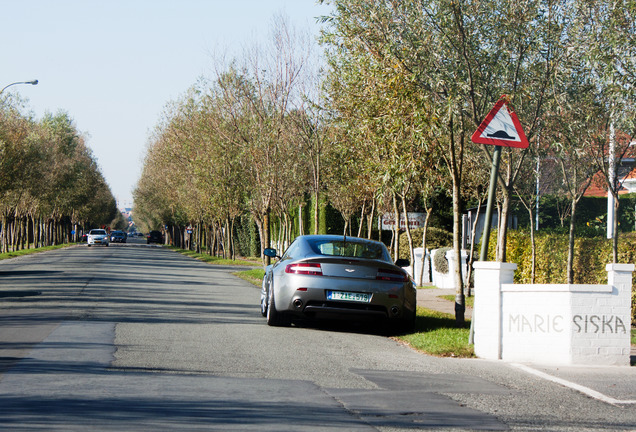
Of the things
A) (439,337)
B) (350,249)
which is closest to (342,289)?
(350,249)

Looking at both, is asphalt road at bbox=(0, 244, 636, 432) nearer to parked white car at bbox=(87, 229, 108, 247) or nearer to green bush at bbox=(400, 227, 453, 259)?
green bush at bbox=(400, 227, 453, 259)

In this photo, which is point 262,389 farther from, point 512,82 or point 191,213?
point 191,213

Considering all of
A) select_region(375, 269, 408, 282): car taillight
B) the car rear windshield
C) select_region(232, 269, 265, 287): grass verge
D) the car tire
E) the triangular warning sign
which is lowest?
select_region(232, 269, 265, 287): grass verge

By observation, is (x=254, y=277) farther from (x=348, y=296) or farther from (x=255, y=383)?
(x=255, y=383)

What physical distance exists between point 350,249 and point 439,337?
2.15m

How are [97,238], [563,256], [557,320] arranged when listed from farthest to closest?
1. [97,238]
2. [563,256]
3. [557,320]

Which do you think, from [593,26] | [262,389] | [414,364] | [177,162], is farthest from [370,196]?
[177,162]

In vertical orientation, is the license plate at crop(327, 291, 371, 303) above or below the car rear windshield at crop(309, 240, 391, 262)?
below

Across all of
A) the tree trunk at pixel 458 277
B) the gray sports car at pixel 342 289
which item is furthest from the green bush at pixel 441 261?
the gray sports car at pixel 342 289

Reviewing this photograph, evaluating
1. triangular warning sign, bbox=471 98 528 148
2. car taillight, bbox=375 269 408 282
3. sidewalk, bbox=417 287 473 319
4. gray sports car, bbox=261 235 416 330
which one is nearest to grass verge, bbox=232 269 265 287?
sidewalk, bbox=417 287 473 319

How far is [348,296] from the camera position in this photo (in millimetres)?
12258

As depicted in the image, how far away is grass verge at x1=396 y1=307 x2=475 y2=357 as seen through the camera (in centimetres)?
1076

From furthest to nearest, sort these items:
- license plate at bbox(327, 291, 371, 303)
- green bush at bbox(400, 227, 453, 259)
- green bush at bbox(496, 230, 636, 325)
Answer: green bush at bbox(400, 227, 453, 259) < green bush at bbox(496, 230, 636, 325) < license plate at bbox(327, 291, 371, 303)

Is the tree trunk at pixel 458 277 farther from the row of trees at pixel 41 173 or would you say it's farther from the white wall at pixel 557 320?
the row of trees at pixel 41 173
